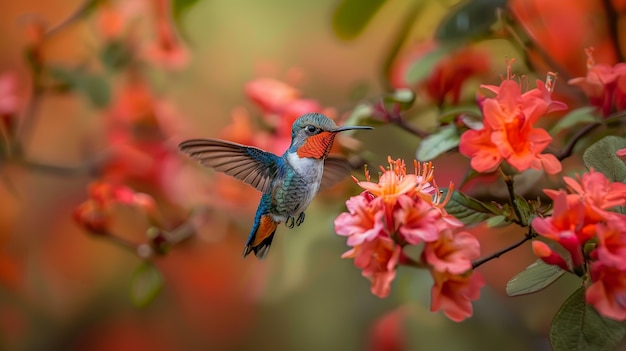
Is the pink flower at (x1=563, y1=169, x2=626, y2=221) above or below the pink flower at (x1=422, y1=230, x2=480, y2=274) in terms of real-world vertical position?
above

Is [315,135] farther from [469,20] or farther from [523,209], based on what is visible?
[469,20]

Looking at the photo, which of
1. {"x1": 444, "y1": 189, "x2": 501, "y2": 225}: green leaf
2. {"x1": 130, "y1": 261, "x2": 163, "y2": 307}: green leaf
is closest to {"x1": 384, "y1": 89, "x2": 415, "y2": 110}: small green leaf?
{"x1": 444, "y1": 189, "x2": 501, "y2": 225}: green leaf

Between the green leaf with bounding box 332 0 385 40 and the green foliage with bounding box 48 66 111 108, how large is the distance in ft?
1.30

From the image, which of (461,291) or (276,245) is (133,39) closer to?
(276,245)

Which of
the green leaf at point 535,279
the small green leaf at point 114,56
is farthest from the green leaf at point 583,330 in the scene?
the small green leaf at point 114,56

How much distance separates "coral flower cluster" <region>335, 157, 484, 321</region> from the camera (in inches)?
13.4

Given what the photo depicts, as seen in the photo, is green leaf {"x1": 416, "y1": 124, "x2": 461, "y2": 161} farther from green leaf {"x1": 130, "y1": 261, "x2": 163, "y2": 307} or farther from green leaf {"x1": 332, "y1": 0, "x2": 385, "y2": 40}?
green leaf {"x1": 130, "y1": 261, "x2": 163, "y2": 307}

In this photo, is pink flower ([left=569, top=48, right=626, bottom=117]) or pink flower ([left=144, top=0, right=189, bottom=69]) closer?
pink flower ([left=569, top=48, right=626, bottom=117])

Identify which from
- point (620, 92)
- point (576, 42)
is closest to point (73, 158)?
point (576, 42)

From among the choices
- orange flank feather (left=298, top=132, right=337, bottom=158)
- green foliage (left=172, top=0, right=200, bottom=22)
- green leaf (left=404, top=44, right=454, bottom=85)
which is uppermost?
green foliage (left=172, top=0, right=200, bottom=22)

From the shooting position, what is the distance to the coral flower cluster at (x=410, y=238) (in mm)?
340

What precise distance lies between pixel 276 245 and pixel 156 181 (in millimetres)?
215

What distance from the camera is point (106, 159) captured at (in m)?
1.08

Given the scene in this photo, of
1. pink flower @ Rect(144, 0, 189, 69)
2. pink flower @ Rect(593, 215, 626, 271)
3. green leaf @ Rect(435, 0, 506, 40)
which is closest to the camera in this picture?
pink flower @ Rect(593, 215, 626, 271)
